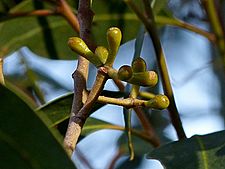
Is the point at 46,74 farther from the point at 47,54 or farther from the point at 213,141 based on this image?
the point at 213,141

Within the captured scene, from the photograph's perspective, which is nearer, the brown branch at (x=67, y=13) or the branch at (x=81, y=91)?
the branch at (x=81, y=91)

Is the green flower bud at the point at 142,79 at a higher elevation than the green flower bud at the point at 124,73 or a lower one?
lower

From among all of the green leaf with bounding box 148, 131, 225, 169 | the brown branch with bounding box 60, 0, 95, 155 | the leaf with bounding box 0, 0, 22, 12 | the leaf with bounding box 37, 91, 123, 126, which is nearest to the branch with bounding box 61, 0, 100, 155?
the brown branch with bounding box 60, 0, 95, 155

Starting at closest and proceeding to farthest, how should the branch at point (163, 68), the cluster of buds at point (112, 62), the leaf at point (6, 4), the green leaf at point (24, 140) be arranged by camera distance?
1. the green leaf at point (24, 140)
2. the cluster of buds at point (112, 62)
3. the branch at point (163, 68)
4. the leaf at point (6, 4)

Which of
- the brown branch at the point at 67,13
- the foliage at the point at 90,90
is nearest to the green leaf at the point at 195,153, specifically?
the foliage at the point at 90,90

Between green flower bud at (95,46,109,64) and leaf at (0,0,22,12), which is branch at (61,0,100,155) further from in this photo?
leaf at (0,0,22,12)

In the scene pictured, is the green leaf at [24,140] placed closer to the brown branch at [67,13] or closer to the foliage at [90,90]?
the foliage at [90,90]
